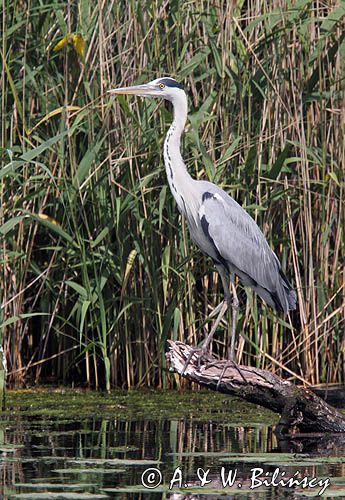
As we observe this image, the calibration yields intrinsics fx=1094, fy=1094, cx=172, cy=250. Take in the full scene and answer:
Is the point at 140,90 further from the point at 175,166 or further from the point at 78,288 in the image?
the point at 78,288

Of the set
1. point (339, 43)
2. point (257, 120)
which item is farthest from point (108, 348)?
point (339, 43)

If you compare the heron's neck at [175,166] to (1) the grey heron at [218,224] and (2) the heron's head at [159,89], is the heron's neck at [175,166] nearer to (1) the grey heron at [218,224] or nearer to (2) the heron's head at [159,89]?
(1) the grey heron at [218,224]

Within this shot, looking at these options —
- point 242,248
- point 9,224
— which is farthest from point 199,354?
point 9,224

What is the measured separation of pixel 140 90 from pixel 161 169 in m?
0.66

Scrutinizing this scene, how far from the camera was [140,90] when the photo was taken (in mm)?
6066

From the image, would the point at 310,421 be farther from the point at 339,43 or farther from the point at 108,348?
the point at 339,43

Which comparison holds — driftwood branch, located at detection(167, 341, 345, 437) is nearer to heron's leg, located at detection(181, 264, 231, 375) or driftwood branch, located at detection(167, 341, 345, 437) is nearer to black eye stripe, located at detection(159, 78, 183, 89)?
heron's leg, located at detection(181, 264, 231, 375)

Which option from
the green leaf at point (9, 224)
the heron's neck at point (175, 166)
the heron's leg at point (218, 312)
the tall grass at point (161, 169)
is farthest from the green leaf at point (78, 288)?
the heron's neck at point (175, 166)

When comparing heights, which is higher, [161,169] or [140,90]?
[140,90]

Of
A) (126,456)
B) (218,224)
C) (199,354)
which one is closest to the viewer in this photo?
(126,456)

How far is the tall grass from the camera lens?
6.50 m

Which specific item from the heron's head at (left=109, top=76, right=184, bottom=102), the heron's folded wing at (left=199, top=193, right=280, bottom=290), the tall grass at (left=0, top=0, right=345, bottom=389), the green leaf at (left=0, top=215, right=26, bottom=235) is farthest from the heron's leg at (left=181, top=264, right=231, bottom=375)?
the green leaf at (left=0, top=215, right=26, bottom=235)

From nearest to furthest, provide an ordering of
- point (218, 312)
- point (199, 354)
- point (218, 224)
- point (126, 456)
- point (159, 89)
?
1. point (126, 456)
2. point (199, 354)
3. point (218, 224)
4. point (159, 89)
5. point (218, 312)

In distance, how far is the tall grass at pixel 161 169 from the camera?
6.50 meters
